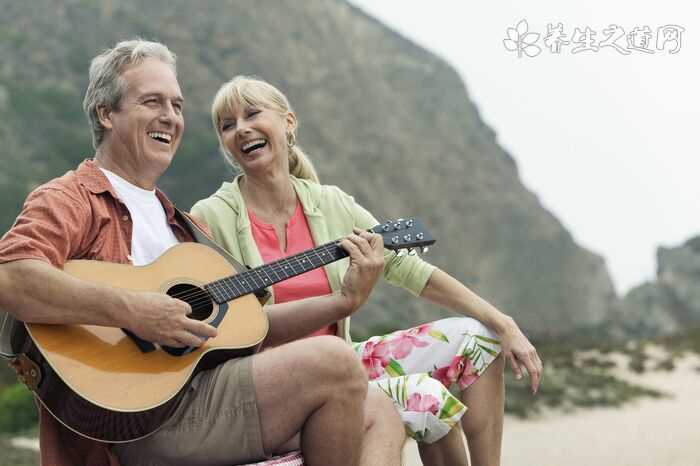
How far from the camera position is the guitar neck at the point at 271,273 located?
265cm

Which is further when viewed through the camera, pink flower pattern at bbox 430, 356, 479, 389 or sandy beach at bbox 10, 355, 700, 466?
sandy beach at bbox 10, 355, 700, 466

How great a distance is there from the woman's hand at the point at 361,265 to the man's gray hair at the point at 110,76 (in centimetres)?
83

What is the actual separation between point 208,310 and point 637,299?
21892 mm

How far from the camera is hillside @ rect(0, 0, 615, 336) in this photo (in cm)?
2470

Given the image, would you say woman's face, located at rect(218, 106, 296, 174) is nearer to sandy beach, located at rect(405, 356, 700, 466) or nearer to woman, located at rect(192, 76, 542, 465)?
woman, located at rect(192, 76, 542, 465)

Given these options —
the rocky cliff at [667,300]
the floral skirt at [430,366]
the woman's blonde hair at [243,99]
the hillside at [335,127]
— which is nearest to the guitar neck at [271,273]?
the floral skirt at [430,366]

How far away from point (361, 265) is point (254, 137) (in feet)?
2.61

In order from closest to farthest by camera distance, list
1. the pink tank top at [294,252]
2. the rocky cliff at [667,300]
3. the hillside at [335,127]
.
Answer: the pink tank top at [294,252] < the rocky cliff at [667,300] < the hillside at [335,127]

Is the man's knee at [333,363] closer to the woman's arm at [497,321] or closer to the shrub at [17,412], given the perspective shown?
the woman's arm at [497,321]

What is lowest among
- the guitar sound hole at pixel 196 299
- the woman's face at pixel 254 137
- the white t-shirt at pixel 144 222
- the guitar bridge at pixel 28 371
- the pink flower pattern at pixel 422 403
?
the pink flower pattern at pixel 422 403

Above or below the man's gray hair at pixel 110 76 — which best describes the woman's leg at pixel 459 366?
below

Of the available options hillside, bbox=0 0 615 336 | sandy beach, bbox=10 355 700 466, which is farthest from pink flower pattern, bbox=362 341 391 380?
hillside, bbox=0 0 615 336

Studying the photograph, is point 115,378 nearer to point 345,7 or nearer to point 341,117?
point 341,117

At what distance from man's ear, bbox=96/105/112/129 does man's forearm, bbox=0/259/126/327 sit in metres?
0.69
